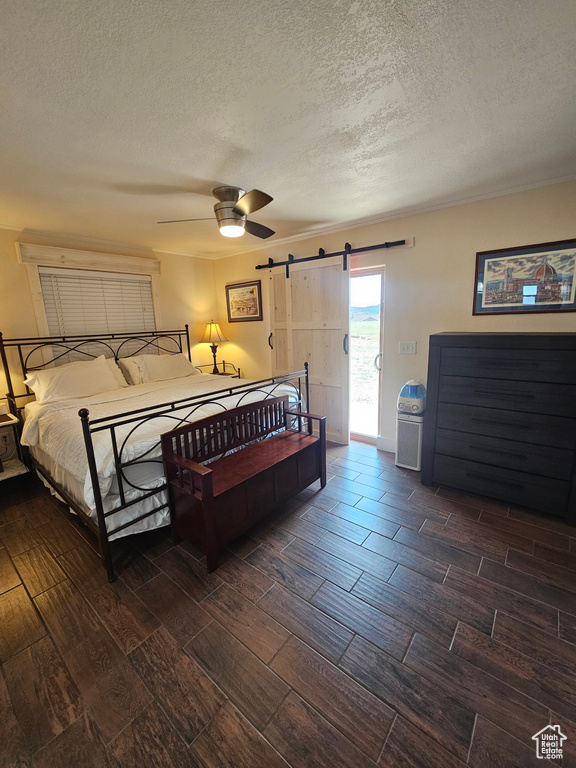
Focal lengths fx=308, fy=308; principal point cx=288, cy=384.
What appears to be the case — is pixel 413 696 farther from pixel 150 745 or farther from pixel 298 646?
pixel 150 745

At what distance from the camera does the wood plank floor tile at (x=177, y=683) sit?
4.00 ft

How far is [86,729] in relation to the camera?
1.19 meters

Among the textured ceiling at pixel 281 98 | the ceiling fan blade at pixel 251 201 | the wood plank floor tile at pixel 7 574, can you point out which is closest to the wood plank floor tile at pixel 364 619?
the wood plank floor tile at pixel 7 574

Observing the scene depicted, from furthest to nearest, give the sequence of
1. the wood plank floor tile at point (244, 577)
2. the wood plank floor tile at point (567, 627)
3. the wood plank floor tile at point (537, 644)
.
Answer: the wood plank floor tile at point (244, 577)
the wood plank floor tile at point (567, 627)
the wood plank floor tile at point (537, 644)

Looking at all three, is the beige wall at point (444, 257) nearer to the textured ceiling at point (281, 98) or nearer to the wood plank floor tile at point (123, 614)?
the textured ceiling at point (281, 98)

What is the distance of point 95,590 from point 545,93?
3.54m

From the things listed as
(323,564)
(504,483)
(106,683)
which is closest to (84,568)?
(106,683)

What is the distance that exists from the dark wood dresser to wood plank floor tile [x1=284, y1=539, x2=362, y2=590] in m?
1.31

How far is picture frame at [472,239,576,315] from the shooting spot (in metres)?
2.39

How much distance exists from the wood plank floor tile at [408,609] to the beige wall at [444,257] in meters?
1.97

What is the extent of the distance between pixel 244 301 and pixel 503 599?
4.17 m

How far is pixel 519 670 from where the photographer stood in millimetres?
1354

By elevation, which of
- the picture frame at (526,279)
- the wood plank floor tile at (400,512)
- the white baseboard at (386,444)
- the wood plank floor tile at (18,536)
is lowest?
the wood plank floor tile at (400,512)

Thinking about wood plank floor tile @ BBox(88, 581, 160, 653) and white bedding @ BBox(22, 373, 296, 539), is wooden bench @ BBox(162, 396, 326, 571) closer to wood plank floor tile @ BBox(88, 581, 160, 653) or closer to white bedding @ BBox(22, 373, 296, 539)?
white bedding @ BBox(22, 373, 296, 539)
